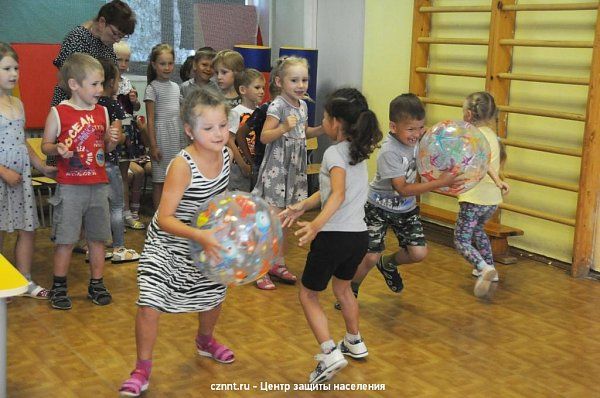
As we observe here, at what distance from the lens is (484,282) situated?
163 inches

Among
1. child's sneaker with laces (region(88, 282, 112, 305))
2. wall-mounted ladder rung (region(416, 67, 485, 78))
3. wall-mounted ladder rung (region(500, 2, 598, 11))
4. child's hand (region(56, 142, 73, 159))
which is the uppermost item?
wall-mounted ladder rung (region(500, 2, 598, 11))

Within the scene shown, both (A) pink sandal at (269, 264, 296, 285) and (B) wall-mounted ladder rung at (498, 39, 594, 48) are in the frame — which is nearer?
(A) pink sandal at (269, 264, 296, 285)

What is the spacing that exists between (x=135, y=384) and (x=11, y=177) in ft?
4.67

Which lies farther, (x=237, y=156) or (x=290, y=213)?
(x=237, y=156)

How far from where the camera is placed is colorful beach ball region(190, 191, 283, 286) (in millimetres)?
2516

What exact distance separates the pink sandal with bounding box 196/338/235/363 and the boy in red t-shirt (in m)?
0.89

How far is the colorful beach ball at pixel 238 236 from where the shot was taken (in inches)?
99.0

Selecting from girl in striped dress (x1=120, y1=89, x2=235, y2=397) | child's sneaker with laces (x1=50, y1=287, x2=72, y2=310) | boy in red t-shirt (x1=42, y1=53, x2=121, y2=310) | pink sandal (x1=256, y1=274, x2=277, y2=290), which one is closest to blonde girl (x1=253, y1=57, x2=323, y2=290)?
pink sandal (x1=256, y1=274, x2=277, y2=290)

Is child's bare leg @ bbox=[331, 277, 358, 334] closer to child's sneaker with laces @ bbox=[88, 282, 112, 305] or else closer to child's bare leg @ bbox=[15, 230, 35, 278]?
child's sneaker with laces @ bbox=[88, 282, 112, 305]

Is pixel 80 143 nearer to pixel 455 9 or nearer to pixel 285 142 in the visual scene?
pixel 285 142

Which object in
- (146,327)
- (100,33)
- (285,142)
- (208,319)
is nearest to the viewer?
(146,327)

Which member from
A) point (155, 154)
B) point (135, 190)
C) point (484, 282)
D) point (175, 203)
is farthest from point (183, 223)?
point (135, 190)

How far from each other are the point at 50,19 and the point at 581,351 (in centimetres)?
477

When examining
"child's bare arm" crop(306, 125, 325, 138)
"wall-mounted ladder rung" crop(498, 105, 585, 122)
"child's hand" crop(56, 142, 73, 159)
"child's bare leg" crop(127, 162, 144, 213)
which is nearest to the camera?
"child's hand" crop(56, 142, 73, 159)
